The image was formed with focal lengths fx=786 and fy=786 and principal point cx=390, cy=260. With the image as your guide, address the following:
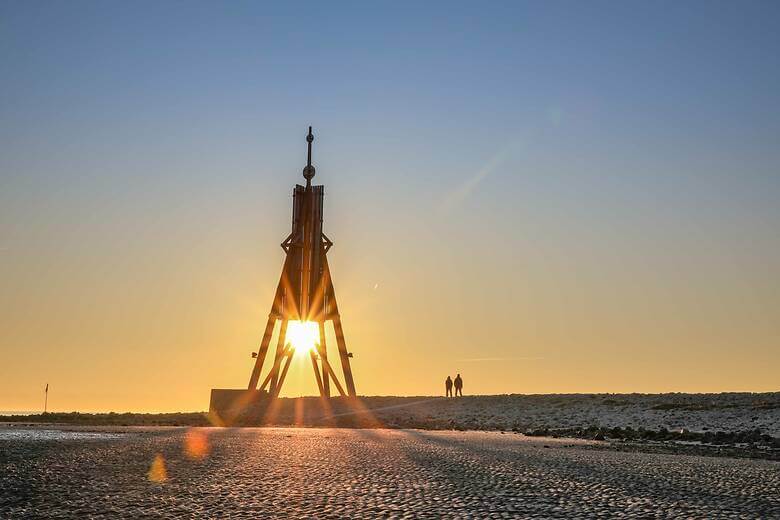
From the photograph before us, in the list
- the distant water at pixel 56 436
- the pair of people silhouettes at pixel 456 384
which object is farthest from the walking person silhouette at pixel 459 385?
the distant water at pixel 56 436

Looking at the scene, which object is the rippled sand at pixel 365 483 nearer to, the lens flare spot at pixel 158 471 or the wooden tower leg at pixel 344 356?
the lens flare spot at pixel 158 471

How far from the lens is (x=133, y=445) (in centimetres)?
Answer: 1697

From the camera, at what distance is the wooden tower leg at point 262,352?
44.9m

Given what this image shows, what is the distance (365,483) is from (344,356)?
3612 cm

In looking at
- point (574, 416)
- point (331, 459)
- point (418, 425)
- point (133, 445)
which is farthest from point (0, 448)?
point (574, 416)

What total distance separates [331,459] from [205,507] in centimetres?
612

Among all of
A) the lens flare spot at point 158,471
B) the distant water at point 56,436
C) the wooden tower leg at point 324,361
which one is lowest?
the distant water at point 56,436

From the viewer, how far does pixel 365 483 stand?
33.5ft

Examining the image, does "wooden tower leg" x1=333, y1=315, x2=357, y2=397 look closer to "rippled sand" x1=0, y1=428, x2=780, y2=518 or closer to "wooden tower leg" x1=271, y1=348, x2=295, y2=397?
"wooden tower leg" x1=271, y1=348, x2=295, y2=397

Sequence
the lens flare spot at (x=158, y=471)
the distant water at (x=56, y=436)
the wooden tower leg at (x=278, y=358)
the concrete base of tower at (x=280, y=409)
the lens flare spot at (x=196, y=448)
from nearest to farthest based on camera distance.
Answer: the lens flare spot at (x=158, y=471) → the lens flare spot at (x=196, y=448) → the distant water at (x=56, y=436) → the concrete base of tower at (x=280, y=409) → the wooden tower leg at (x=278, y=358)

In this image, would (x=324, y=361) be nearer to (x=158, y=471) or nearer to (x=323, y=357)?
(x=323, y=357)

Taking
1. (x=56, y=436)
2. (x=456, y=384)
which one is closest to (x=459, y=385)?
Result: (x=456, y=384)

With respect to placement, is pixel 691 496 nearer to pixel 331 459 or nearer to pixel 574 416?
pixel 331 459

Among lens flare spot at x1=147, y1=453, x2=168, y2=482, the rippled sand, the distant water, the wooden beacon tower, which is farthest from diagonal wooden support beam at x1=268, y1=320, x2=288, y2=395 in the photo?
lens flare spot at x1=147, y1=453, x2=168, y2=482
